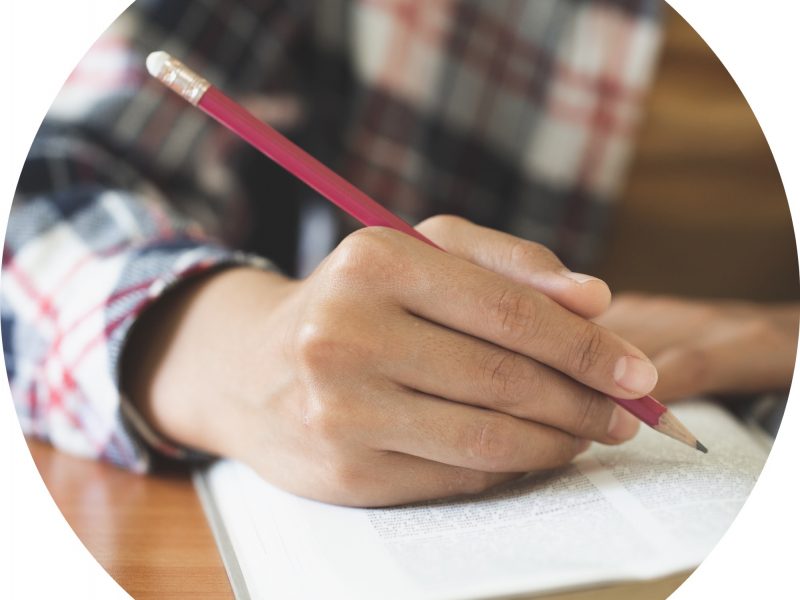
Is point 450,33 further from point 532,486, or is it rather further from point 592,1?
point 532,486

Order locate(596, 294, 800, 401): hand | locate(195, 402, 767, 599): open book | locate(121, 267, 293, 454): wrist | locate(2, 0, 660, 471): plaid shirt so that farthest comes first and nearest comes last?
locate(2, 0, 660, 471): plaid shirt
locate(596, 294, 800, 401): hand
locate(121, 267, 293, 454): wrist
locate(195, 402, 767, 599): open book

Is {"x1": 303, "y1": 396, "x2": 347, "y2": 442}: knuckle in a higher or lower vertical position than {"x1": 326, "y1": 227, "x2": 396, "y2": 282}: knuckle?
lower

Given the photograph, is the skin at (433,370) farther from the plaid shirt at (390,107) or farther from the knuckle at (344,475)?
the plaid shirt at (390,107)

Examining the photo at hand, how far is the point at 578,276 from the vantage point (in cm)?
37

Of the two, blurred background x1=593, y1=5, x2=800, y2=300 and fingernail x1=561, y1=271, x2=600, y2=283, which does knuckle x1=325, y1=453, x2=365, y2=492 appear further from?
blurred background x1=593, y1=5, x2=800, y2=300

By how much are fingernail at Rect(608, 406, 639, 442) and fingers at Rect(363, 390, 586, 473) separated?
45mm

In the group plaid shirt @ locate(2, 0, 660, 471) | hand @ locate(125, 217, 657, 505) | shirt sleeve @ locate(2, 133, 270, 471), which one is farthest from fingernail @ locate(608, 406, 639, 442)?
plaid shirt @ locate(2, 0, 660, 471)

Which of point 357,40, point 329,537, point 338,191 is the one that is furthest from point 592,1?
point 329,537

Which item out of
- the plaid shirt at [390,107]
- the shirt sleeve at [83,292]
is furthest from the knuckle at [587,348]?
the plaid shirt at [390,107]

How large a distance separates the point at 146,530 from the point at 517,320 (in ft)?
0.73

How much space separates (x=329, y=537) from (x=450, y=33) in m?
0.64

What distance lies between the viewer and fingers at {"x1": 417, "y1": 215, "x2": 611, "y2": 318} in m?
0.37

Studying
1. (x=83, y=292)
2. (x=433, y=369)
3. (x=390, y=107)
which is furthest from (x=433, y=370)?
(x=390, y=107)

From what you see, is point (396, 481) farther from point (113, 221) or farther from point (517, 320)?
point (113, 221)
